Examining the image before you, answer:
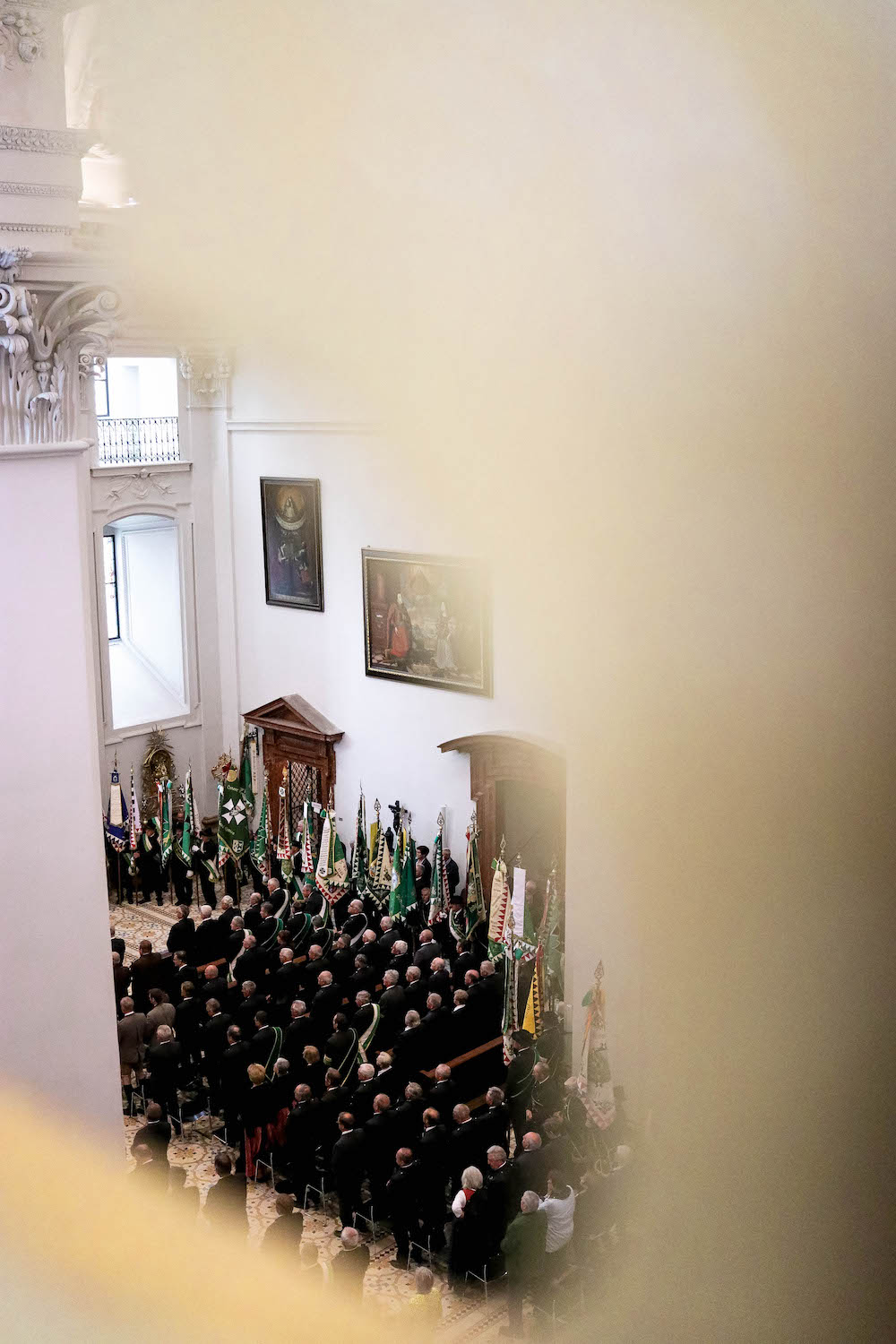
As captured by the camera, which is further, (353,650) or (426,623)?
(353,650)

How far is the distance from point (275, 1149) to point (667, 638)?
5597mm

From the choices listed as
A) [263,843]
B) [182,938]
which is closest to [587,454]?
[182,938]

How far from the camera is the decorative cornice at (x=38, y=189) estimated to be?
14.5 ft

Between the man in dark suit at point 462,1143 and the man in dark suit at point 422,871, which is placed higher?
the man in dark suit at point 422,871

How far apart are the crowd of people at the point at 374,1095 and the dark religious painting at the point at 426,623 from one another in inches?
90.7

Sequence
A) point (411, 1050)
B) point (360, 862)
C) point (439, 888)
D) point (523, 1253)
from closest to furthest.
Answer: point (523, 1253) → point (411, 1050) → point (439, 888) → point (360, 862)

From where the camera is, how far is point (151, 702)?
15.2 meters

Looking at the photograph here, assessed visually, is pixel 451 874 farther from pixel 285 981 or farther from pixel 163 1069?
pixel 163 1069

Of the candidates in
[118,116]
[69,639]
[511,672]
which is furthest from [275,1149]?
[118,116]

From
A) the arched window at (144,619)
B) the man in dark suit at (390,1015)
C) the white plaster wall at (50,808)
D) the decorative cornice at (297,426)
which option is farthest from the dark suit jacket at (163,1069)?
the arched window at (144,619)

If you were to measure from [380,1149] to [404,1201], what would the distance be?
45 cm

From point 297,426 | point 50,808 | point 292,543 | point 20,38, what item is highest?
point 20,38

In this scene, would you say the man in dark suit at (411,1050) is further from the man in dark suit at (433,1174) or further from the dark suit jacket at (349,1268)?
the dark suit jacket at (349,1268)

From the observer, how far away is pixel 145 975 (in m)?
11.0
